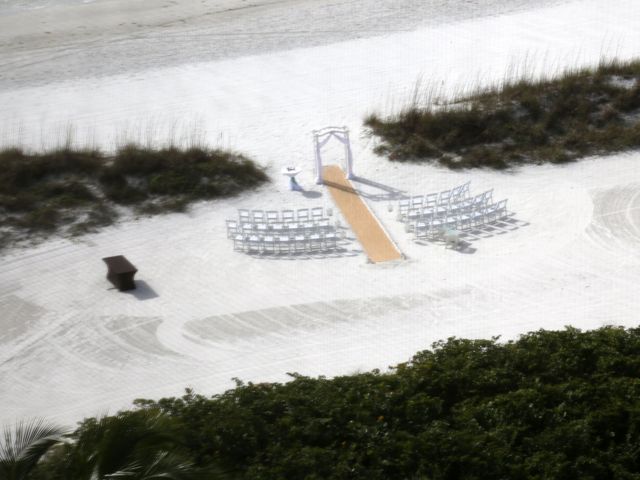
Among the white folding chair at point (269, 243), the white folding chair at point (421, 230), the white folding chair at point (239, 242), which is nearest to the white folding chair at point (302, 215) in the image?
the white folding chair at point (269, 243)

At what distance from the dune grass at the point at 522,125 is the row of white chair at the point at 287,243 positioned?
4373mm

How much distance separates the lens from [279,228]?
2111 centimetres

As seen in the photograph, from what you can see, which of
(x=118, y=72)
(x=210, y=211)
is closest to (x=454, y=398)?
(x=210, y=211)

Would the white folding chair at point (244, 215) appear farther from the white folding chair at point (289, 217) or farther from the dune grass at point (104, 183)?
the dune grass at point (104, 183)

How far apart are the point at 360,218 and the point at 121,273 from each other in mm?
5277

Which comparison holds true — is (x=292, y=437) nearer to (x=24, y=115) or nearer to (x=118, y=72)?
(x=24, y=115)

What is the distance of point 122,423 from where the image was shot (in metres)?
9.45

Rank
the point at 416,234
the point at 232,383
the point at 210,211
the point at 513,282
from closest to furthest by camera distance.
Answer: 1. the point at 232,383
2. the point at 513,282
3. the point at 416,234
4. the point at 210,211

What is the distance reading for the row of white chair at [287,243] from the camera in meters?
20.8

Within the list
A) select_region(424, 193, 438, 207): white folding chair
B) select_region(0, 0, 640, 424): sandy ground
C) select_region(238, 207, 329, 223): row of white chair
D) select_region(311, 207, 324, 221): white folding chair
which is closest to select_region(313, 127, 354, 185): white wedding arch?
select_region(0, 0, 640, 424): sandy ground

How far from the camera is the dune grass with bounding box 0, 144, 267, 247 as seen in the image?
2230 centimetres

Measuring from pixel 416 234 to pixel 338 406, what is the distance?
28.7 ft

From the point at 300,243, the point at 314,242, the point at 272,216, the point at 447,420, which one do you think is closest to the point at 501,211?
the point at 314,242

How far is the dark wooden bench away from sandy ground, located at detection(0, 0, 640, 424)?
0.19 meters
